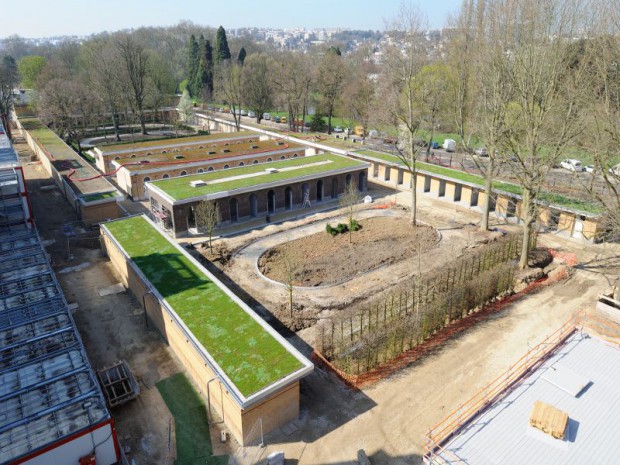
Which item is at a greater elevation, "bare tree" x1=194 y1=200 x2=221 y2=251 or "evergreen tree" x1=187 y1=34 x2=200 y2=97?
"evergreen tree" x1=187 y1=34 x2=200 y2=97

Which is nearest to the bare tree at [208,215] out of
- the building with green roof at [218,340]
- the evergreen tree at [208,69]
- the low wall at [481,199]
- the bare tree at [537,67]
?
the building with green roof at [218,340]

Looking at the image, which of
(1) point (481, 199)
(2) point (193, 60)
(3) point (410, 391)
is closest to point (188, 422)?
Answer: (3) point (410, 391)

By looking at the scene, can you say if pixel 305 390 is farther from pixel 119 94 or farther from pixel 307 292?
pixel 119 94

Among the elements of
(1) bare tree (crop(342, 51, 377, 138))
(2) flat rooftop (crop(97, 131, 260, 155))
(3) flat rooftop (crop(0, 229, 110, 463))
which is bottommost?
(3) flat rooftop (crop(0, 229, 110, 463))

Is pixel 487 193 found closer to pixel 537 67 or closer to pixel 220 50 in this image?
pixel 537 67

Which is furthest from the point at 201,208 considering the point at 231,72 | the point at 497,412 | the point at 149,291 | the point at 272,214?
the point at 231,72

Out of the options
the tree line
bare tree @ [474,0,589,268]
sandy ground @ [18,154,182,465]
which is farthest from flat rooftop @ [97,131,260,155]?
bare tree @ [474,0,589,268]

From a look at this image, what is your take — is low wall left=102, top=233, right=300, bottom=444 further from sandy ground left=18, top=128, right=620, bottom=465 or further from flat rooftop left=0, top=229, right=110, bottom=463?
flat rooftop left=0, top=229, right=110, bottom=463
